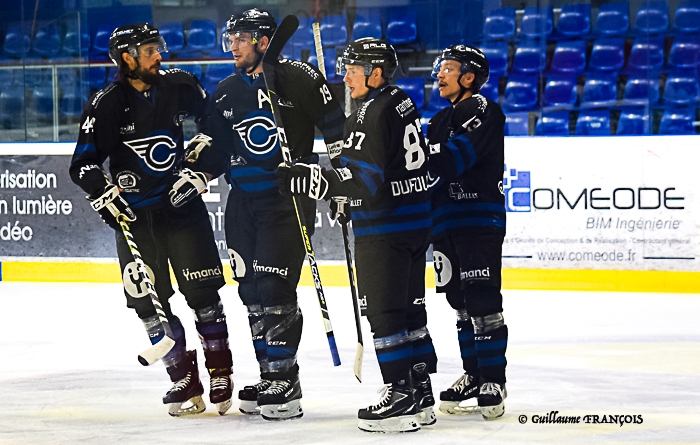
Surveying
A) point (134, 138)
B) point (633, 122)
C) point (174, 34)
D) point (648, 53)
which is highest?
point (134, 138)

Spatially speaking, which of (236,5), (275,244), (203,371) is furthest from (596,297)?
(236,5)

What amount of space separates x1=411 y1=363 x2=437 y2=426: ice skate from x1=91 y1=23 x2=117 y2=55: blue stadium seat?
6096 millimetres

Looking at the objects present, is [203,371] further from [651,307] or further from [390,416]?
[651,307]

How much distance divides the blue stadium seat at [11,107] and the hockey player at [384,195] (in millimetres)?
5768

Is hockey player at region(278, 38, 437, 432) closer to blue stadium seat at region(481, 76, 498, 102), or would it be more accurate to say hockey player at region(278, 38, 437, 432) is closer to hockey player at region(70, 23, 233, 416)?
hockey player at region(70, 23, 233, 416)

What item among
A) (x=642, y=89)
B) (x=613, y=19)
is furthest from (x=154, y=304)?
(x=613, y=19)

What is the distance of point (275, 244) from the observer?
13.1 feet

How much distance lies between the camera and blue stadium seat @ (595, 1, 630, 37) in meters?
8.40

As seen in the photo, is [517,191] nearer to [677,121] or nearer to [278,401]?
[677,121]

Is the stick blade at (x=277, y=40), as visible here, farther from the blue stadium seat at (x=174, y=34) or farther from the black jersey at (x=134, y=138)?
the blue stadium seat at (x=174, y=34)

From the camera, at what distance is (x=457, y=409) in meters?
4.07

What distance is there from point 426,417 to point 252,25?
5.04 feet

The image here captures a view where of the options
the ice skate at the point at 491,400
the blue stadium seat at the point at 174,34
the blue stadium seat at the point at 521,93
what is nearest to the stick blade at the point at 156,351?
the ice skate at the point at 491,400

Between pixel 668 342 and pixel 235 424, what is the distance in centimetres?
258
